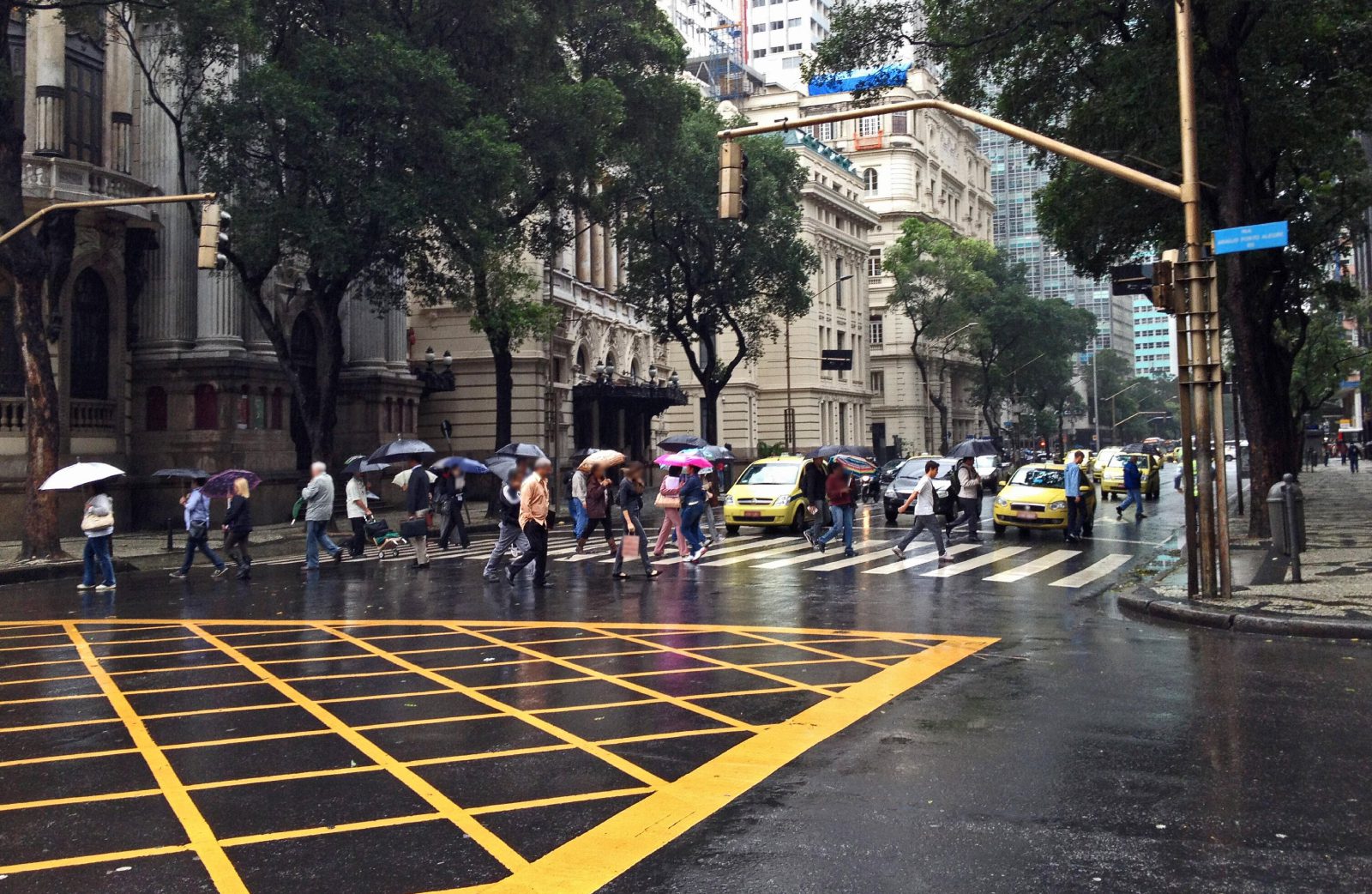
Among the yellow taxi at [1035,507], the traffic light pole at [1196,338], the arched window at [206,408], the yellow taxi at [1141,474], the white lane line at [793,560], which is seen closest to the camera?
the traffic light pole at [1196,338]

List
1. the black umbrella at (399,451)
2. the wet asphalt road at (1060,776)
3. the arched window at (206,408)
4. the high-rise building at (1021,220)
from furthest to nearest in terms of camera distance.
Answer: the high-rise building at (1021,220) → the arched window at (206,408) → the black umbrella at (399,451) → the wet asphalt road at (1060,776)

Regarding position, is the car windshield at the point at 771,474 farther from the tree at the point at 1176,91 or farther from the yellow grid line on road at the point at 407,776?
the yellow grid line on road at the point at 407,776

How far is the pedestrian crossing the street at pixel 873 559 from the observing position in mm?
17844

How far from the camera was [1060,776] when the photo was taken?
21.0ft

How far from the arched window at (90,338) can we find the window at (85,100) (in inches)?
118

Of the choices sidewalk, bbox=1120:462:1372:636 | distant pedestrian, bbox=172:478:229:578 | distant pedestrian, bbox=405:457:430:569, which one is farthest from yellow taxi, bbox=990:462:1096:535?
distant pedestrian, bbox=172:478:229:578

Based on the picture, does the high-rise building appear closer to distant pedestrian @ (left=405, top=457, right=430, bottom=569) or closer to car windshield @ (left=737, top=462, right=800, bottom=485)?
car windshield @ (left=737, top=462, right=800, bottom=485)

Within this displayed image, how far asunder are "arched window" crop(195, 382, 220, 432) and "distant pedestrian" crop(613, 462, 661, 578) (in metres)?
15.4

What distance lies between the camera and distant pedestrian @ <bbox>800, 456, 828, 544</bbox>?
2290cm

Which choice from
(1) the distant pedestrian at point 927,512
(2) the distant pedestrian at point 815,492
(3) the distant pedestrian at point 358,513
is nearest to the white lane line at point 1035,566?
(1) the distant pedestrian at point 927,512

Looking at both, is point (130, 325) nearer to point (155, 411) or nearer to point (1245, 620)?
point (155, 411)

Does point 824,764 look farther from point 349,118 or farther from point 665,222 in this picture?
point 665,222

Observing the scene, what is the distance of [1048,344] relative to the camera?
82.8 metres

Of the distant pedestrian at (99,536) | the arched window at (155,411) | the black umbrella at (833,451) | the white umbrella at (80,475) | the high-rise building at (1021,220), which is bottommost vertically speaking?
the distant pedestrian at (99,536)
